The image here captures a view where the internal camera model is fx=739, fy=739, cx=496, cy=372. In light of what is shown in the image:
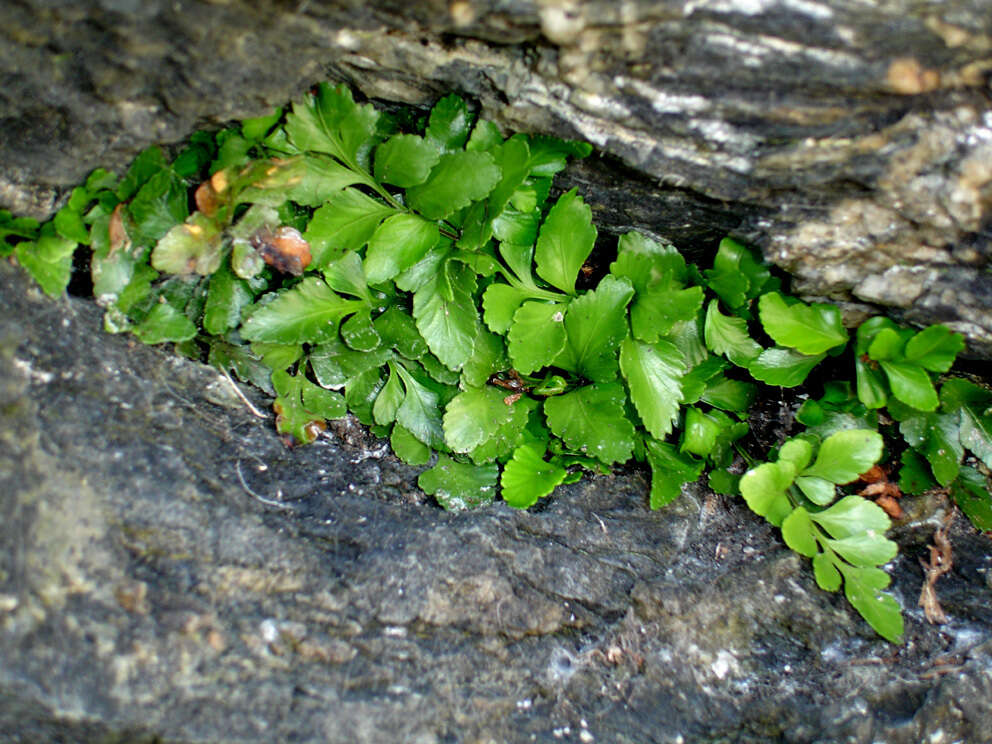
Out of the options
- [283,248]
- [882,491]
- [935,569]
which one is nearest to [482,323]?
[283,248]

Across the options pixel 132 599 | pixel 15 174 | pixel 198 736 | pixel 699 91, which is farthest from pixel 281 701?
pixel 699 91

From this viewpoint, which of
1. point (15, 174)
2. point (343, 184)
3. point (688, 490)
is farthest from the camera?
point (688, 490)

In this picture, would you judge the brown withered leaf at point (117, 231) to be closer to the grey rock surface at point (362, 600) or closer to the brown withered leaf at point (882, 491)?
the grey rock surface at point (362, 600)

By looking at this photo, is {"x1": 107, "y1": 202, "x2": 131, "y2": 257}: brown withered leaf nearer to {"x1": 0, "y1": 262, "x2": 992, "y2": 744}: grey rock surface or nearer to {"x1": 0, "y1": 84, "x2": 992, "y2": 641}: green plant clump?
{"x1": 0, "y1": 84, "x2": 992, "y2": 641}: green plant clump

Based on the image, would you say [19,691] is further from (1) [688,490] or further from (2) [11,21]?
(1) [688,490]

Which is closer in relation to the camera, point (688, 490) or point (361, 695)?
point (361, 695)

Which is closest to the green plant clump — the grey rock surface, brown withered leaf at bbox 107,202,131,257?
brown withered leaf at bbox 107,202,131,257

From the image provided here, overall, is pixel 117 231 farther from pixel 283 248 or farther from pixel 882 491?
pixel 882 491

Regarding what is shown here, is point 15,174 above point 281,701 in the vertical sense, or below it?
above
